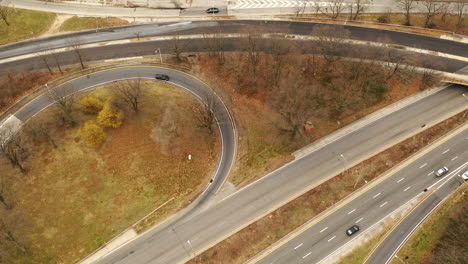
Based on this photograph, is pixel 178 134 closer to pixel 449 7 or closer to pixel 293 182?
pixel 293 182

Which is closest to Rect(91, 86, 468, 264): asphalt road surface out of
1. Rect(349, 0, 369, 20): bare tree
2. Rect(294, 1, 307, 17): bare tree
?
Rect(349, 0, 369, 20): bare tree

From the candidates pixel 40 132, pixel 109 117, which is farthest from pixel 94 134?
pixel 40 132

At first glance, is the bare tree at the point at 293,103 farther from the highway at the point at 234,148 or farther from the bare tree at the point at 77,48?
the bare tree at the point at 77,48

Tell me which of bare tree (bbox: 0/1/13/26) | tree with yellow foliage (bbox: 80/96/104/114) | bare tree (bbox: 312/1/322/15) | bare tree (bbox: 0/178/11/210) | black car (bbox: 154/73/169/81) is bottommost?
bare tree (bbox: 0/178/11/210)

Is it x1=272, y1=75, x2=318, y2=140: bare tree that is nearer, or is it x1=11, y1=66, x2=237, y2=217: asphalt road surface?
x1=11, y1=66, x2=237, y2=217: asphalt road surface

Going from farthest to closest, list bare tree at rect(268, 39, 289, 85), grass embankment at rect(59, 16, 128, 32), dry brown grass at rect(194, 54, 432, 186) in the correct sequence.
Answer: grass embankment at rect(59, 16, 128, 32), bare tree at rect(268, 39, 289, 85), dry brown grass at rect(194, 54, 432, 186)

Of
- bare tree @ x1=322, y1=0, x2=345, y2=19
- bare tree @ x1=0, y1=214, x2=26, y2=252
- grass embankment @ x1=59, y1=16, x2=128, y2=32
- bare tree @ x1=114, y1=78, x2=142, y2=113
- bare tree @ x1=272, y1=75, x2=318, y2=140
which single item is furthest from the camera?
bare tree @ x1=322, y1=0, x2=345, y2=19

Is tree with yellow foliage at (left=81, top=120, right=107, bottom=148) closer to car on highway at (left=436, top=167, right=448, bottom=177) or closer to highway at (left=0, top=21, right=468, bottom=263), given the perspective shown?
highway at (left=0, top=21, right=468, bottom=263)
